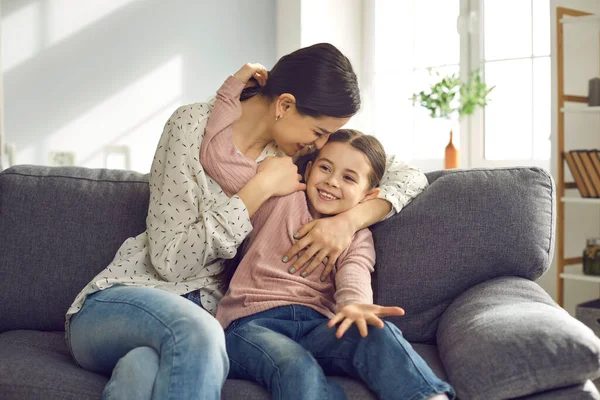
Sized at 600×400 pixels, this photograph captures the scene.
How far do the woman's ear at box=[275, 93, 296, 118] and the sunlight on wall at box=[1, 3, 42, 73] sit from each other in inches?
82.6

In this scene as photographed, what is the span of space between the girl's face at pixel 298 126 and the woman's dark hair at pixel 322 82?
0.05ft

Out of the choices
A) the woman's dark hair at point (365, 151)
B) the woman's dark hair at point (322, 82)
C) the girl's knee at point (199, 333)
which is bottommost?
the girl's knee at point (199, 333)

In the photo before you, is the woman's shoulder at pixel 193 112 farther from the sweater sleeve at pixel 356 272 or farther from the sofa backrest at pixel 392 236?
the sweater sleeve at pixel 356 272

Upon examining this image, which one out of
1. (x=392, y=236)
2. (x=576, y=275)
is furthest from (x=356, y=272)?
(x=576, y=275)

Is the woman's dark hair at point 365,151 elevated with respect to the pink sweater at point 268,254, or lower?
elevated

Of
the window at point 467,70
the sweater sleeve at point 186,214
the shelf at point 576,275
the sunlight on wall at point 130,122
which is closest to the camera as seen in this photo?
the sweater sleeve at point 186,214

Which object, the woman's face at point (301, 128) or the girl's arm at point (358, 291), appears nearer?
the girl's arm at point (358, 291)

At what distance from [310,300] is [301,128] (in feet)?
1.35

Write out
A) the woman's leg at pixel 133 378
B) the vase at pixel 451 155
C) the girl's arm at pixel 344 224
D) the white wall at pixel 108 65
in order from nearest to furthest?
the woman's leg at pixel 133 378 < the girl's arm at pixel 344 224 < the white wall at pixel 108 65 < the vase at pixel 451 155

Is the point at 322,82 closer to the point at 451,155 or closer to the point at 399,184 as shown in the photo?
the point at 399,184

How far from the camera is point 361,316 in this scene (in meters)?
1.50

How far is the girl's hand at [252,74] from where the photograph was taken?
1868 mm

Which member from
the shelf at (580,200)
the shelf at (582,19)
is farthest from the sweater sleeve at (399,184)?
the shelf at (582,19)

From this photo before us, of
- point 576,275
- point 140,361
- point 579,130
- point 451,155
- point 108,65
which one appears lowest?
point 576,275
